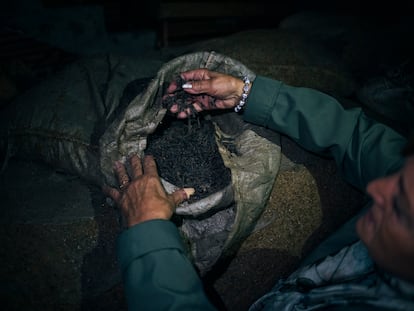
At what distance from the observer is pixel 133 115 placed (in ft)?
4.20

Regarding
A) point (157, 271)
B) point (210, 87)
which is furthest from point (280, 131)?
point (157, 271)

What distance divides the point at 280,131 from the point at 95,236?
3.14 ft

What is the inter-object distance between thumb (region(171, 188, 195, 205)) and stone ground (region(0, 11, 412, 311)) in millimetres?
333

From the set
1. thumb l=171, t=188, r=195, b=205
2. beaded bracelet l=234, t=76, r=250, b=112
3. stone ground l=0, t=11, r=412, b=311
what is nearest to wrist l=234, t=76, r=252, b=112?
beaded bracelet l=234, t=76, r=250, b=112

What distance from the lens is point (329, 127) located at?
4.00 feet

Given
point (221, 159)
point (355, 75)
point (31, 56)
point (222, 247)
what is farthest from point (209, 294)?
point (31, 56)

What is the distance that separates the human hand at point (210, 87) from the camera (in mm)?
1320

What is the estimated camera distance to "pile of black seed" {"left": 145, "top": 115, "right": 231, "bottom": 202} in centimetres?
127

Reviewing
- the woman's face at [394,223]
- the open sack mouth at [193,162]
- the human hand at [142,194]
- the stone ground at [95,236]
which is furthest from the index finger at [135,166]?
the woman's face at [394,223]

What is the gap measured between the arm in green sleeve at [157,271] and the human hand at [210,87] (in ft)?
2.09

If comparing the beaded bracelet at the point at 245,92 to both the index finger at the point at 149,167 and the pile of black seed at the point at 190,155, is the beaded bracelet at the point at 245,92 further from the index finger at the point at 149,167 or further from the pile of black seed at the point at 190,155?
the index finger at the point at 149,167

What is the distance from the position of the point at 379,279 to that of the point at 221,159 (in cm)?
74

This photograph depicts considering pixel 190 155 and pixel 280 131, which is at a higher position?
pixel 280 131

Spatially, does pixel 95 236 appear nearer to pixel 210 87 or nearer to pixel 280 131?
pixel 210 87
